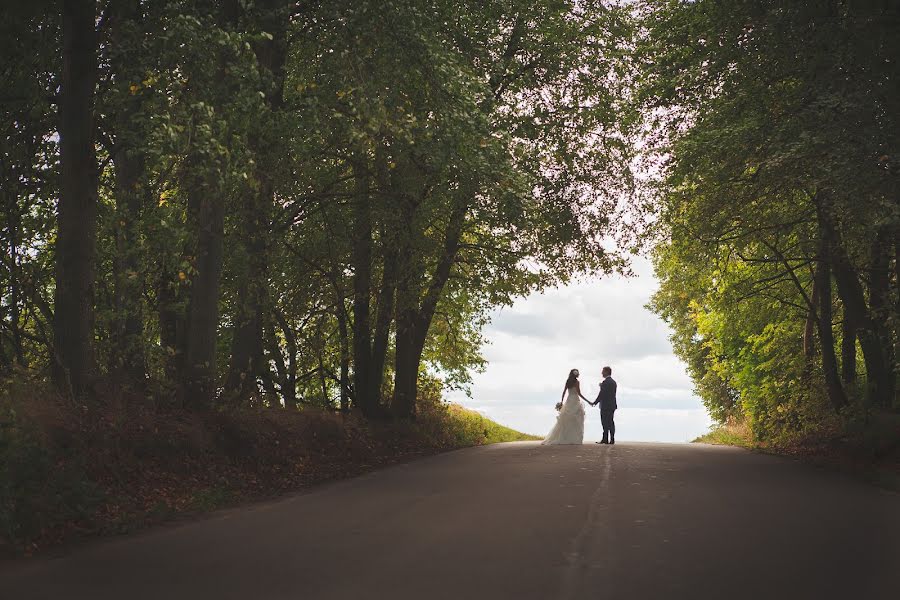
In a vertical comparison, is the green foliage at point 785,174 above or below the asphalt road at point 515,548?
above

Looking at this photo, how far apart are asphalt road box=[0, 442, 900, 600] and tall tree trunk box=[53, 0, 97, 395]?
356cm

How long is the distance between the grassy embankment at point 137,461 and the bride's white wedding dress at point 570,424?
844cm

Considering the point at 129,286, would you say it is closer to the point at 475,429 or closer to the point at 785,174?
the point at 785,174

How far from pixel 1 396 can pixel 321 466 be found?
733cm

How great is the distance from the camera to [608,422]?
28.2 meters

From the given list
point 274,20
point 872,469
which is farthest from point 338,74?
point 872,469

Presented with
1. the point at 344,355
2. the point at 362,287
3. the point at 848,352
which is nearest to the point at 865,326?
the point at 848,352

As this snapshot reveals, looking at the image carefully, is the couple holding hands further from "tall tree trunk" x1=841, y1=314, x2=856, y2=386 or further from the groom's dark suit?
"tall tree trunk" x1=841, y1=314, x2=856, y2=386

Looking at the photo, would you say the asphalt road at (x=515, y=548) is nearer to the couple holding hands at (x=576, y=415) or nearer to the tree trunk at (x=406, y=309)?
the tree trunk at (x=406, y=309)

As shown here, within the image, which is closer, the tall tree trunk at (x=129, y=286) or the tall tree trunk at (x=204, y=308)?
the tall tree trunk at (x=129, y=286)

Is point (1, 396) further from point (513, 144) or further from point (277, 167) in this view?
point (513, 144)

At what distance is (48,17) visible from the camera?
1436 cm

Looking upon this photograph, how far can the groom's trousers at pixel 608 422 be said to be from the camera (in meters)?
28.2

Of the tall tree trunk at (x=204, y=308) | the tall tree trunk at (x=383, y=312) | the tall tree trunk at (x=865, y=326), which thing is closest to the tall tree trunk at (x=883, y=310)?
the tall tree trunk at (x=865, y=326)
